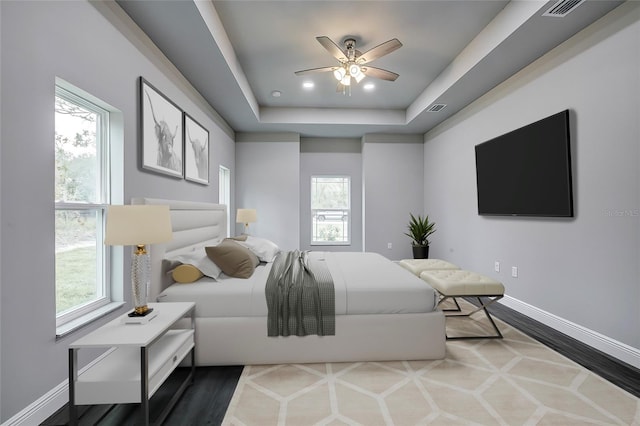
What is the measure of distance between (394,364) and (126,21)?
3.21m

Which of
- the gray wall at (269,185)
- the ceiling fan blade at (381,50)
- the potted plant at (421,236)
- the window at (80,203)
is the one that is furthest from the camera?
the gray wall at (269,185)

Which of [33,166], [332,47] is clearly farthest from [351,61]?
[33,166]

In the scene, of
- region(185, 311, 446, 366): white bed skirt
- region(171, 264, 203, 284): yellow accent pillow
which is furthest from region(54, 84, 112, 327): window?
region(185, 311, 446, 366): white bed skirt

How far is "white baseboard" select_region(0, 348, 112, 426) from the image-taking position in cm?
140

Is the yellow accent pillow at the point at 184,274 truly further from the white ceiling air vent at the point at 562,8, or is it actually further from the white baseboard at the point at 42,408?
the white ceiling air vent at the point at 562,8

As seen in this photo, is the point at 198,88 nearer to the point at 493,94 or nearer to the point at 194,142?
the point at 194,142

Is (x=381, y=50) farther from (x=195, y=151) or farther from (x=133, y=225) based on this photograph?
(x=133, y=225)

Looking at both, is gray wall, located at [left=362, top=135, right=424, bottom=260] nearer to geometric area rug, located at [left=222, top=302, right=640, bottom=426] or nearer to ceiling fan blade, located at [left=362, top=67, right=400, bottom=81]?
ceiling fan blade, located at [left=362, top=67, right=400, bottom=81]

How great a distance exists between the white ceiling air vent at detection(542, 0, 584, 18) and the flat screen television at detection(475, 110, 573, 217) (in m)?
0.79

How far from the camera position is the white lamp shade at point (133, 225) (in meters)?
1.54

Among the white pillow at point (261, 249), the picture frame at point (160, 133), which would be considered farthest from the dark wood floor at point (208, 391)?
Answer: the picture frame at point (160, 133)

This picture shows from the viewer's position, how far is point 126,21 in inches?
88.0

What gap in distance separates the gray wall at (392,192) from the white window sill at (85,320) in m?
4.51

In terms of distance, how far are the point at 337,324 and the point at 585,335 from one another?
2107mm
